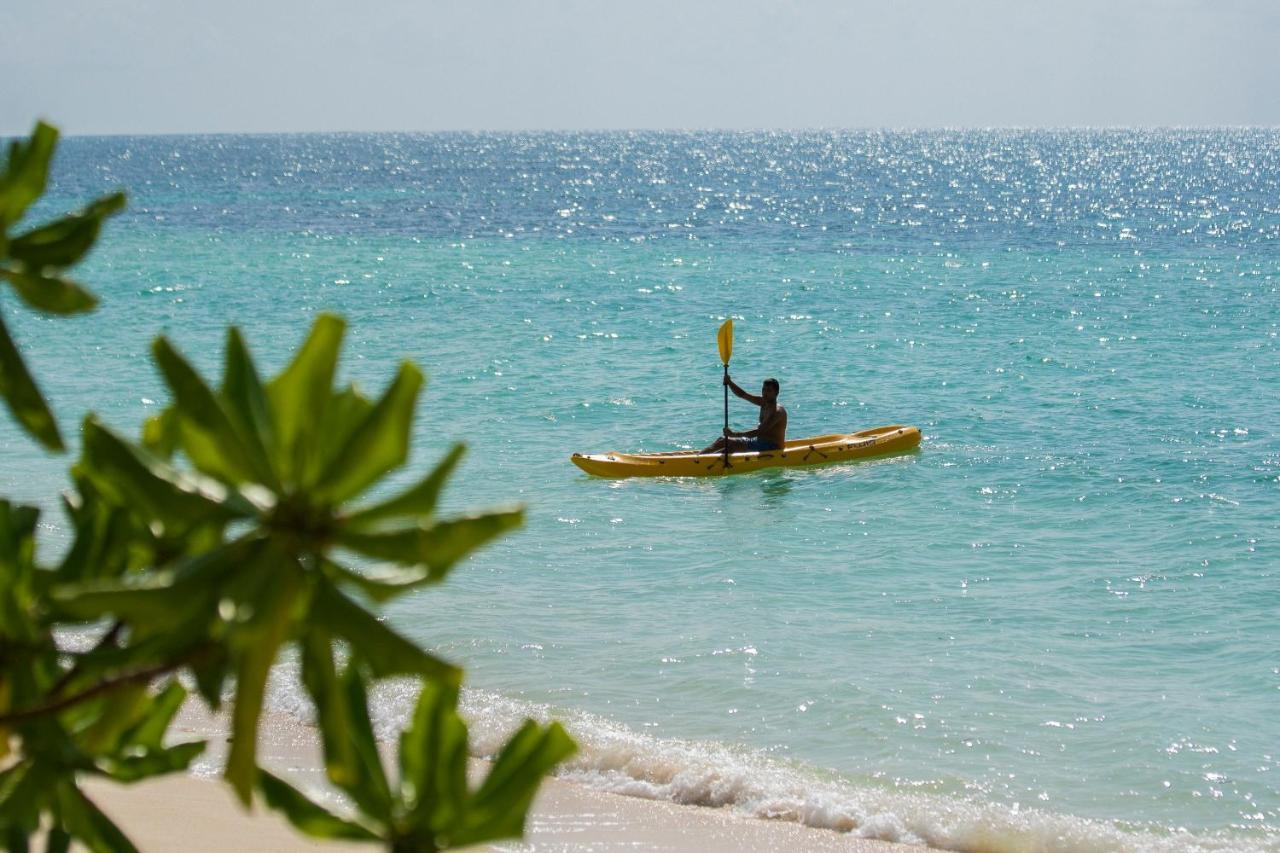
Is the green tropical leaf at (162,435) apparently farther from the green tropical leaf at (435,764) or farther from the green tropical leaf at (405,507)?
Answer: the green tropical leaf at (405,507)

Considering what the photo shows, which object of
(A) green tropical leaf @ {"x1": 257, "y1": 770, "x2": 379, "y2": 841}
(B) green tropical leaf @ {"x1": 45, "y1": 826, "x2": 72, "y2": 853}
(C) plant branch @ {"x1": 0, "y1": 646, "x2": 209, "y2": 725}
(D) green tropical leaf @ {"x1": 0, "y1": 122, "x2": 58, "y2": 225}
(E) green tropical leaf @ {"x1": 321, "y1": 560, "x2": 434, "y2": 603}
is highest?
(D) green tropical leaf @ {"x1": 0, "y1": 122, "x2": 58, "y2": 225}

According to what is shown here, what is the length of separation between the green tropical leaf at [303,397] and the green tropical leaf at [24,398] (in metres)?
0.63

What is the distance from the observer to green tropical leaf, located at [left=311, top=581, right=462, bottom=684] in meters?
1.54

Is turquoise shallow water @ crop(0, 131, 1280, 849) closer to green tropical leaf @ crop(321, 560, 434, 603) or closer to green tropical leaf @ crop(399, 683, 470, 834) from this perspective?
green tropical leaf @ crop(399, 683, 470, 834)

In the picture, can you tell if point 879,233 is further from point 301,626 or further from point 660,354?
point 301,626

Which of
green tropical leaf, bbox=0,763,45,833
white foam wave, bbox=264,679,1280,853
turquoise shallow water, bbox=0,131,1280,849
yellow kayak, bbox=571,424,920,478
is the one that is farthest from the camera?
yellow kayak, bbox=571,424,920,478

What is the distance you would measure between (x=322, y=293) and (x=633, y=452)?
1323 centimetres

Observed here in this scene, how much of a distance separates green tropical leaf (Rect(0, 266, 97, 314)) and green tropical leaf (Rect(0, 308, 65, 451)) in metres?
0.06

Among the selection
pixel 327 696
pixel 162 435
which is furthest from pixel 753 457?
pixel 327 696

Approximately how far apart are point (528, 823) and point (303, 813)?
3643 mm

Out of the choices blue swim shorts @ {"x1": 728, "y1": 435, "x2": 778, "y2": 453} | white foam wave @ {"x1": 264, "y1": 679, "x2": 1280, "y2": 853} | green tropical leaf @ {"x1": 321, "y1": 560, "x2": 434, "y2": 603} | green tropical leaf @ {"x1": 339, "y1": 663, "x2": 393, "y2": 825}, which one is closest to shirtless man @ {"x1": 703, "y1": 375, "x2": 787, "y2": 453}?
blue swim shorts @ {"x1": 728, "y1": 435, "x2": 778, "y2": 453}

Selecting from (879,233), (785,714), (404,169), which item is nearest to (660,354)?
(785,714)

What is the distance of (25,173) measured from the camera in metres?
2.03

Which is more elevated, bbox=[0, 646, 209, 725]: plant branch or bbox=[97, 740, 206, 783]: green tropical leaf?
bbox=[0, 646, 209, 725]: plant branch
